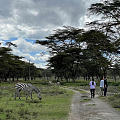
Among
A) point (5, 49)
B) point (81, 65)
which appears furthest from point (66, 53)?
point (5, 49)

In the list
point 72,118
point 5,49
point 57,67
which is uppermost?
point 5,49

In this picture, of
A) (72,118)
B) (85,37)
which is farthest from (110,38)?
(72,118)

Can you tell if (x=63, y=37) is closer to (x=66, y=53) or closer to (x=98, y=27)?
(x=66, y=53)

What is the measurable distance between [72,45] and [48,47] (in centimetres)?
602

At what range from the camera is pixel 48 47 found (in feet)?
170

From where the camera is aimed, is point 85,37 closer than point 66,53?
Yes

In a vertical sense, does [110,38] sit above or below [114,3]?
below

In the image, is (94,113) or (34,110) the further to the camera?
(34,110)

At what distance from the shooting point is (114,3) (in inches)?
910

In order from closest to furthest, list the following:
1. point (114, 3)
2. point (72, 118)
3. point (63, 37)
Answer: point (72, 118) → point (114, 3) → point (63, 37)

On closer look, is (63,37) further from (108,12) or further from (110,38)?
(108,12)

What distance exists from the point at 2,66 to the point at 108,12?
38239mm

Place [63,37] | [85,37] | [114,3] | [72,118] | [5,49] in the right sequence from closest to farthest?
[72,118]
[114,3]
[85,37]
[63,37]
[5,49]

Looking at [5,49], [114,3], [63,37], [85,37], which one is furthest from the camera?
[5,49]
